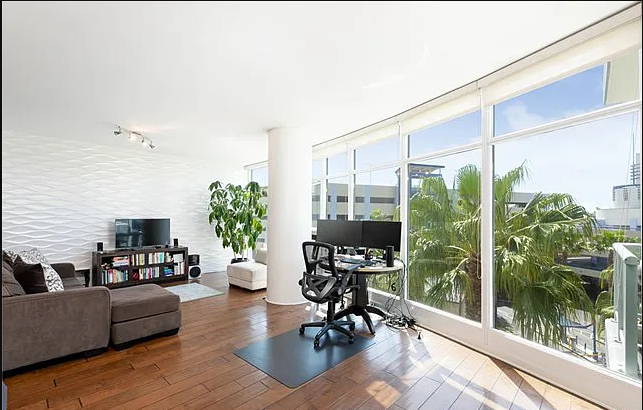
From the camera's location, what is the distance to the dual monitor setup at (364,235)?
362 centimetres

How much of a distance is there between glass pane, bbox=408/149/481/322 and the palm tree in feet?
0.03

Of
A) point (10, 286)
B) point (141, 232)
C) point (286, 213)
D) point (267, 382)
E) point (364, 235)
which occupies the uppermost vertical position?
point (286, 213)

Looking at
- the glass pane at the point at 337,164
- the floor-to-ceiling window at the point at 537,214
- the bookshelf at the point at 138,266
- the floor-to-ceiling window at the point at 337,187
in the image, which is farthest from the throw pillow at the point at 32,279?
the glass pane at the point at 337,164

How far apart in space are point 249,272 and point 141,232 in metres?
2.20

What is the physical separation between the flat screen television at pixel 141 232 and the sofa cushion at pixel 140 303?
7.78 ft

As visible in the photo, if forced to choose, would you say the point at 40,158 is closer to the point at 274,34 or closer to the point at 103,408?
the point at 103,408

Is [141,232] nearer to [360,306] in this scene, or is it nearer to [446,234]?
[360,306]

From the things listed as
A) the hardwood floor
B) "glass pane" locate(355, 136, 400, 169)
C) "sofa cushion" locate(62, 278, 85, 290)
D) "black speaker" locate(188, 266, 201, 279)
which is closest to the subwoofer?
"black speaker" locate(188, 266, 201, 279)


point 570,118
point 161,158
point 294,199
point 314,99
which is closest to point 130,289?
point 294,199

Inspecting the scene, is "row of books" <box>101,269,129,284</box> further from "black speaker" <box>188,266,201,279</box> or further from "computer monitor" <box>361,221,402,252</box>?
"computer monitor" <box>361,221,402,252</box>

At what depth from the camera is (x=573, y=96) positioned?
97.0 inches

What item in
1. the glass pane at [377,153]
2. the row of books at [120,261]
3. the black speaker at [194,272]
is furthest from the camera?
the black speaker at [194,272]

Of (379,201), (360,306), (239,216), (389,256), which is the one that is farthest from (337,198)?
(239,216)

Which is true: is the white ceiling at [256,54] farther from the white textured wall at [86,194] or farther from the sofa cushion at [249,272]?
the sofa cushion at [249,272]
